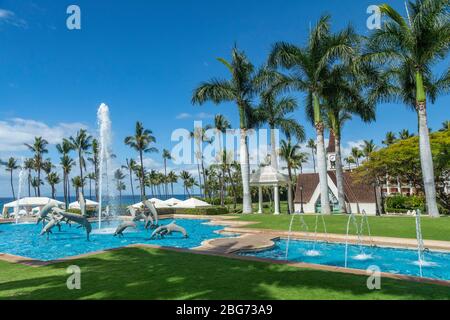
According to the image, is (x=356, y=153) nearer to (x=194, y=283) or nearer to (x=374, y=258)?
(x=374, y=258)

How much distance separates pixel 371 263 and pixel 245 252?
4.60m

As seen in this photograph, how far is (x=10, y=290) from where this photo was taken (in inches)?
261

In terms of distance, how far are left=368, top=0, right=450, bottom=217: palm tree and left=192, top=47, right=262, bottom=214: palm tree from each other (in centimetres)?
1162

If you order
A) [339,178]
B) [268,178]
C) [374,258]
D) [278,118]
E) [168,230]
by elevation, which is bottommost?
[374,258]

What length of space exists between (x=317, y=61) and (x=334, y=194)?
20.5 meters

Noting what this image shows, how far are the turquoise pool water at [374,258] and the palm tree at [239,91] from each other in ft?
52.1

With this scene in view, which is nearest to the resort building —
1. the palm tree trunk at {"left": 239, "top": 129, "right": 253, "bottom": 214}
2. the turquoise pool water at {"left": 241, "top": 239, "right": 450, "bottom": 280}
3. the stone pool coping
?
the palm tree trunk at {"left": 239, "top": 129, "right": 253, "bottom": 214}

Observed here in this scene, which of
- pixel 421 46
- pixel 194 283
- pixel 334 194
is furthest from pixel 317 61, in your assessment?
pixel 194 283

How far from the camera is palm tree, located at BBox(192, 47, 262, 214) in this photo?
99.8ft

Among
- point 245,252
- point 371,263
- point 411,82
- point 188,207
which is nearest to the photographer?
point 371,263

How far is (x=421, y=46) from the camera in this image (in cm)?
2123
